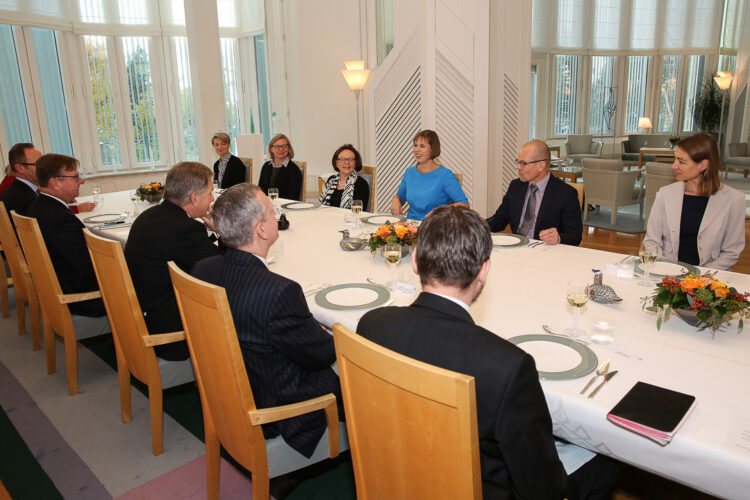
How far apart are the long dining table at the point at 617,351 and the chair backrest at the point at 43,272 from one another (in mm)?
1159

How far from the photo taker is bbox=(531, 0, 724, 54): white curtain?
480 inches

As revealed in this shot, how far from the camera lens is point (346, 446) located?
2.02 m

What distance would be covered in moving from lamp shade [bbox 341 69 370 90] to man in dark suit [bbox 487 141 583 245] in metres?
4.44

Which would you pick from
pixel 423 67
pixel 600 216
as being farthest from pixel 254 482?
pixel 600 216

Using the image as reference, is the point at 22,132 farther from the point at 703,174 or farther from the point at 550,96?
the point at 550,96

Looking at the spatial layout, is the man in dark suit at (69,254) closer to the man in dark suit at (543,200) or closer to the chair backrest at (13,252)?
the chair backrest at (13,252)

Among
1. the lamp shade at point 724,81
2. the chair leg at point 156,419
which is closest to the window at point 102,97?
the chair leg at point 156,419

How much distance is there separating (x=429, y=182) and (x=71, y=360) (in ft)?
8.66

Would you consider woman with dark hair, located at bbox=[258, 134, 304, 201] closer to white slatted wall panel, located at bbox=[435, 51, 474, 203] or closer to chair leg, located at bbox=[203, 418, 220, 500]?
white slatted wall panel, located at bbox=[435, 51, 474, 203]

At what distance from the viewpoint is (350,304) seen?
2.16 metres

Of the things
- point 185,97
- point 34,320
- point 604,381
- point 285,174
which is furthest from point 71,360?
point 185,97

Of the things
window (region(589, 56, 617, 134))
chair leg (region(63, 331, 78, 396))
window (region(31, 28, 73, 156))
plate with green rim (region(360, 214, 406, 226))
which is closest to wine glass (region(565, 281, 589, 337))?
plate with green rim (region(360, 214, 406, 226))

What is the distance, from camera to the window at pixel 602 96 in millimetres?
12953

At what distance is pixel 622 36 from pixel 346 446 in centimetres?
1365
